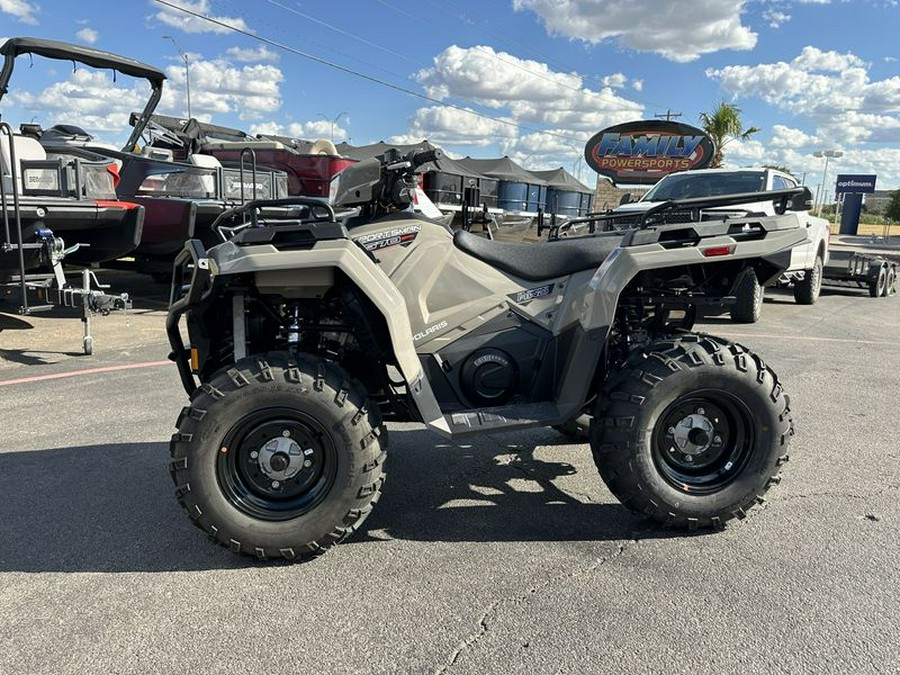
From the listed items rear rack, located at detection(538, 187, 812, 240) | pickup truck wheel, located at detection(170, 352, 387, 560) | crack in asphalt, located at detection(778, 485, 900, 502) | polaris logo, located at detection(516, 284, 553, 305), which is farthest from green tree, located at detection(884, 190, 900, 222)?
pickup truck wheel, located at detection(170, 352, 387, 560)

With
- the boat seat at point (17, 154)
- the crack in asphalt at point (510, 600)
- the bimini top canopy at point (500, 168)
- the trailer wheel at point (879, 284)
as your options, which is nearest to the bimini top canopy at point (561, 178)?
the bimini top canopy at point (500, 168)

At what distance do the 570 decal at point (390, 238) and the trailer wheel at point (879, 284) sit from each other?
13152 mm

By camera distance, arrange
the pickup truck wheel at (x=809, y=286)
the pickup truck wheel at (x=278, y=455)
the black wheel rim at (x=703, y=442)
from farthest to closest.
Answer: the pickup truck wheel at (x=809, y=286)
the black wheel rim at (x=703, y=442)
the pickup truck wheel at (x=278, y=455)

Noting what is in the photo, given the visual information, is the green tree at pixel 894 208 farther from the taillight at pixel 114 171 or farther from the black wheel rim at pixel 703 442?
the black wheel rim at pixel 703 442

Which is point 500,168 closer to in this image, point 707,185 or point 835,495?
point 707,185

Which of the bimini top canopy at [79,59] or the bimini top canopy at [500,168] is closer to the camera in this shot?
the bimini top canopy at [79,59]

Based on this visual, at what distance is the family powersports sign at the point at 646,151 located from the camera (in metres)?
26.2

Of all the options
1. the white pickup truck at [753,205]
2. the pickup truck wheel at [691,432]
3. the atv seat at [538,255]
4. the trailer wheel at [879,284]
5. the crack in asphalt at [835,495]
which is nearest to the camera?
the pickup truck wheel at [691,432]

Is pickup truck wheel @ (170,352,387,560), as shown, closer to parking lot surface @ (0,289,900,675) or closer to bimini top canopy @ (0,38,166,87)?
parking lot surface @ (0,289,900,675)

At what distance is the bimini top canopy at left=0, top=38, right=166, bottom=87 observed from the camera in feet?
23.3

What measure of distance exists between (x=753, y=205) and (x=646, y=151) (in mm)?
19514

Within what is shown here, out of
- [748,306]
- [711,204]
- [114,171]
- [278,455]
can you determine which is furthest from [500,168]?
[278,455]

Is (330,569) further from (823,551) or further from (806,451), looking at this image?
(806,451)

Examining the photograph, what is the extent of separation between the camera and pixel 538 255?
3482mm
